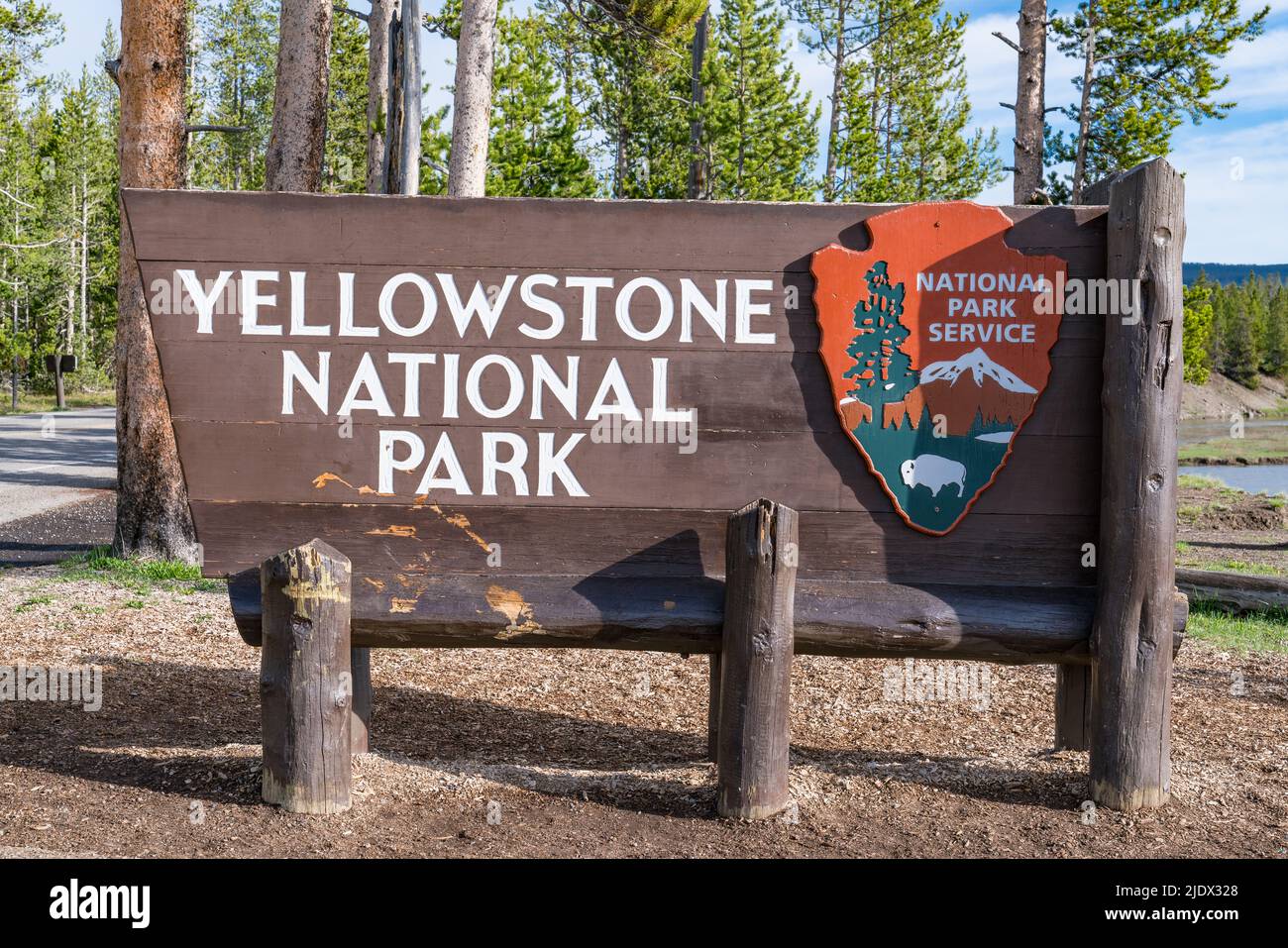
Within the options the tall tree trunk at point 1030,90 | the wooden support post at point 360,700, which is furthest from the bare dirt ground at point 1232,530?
the wooden support post at point 360,700

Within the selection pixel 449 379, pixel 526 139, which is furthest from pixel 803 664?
pixel 526 139

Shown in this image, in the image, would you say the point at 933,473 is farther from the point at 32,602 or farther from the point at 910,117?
the point at 910,117

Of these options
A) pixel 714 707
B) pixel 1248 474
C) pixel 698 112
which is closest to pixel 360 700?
pixel 714 707

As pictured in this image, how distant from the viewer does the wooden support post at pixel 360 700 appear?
463 centimetres

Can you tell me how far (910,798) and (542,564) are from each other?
5.45 ft

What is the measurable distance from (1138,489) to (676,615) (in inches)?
66.9

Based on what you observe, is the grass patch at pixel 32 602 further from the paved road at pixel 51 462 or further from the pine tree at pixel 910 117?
the pine tree at pixel 910 117

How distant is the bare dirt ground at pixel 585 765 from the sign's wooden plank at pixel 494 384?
1401mm

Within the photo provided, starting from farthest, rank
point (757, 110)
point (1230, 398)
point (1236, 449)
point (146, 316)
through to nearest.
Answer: point (1230, 398)
point (1236, 449)
point (757, 110)
point (146, 316)

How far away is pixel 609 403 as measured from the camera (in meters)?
4.10

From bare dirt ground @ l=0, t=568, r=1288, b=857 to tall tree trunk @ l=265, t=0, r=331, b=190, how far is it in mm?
4129

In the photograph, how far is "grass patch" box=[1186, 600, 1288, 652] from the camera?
7.39 metres

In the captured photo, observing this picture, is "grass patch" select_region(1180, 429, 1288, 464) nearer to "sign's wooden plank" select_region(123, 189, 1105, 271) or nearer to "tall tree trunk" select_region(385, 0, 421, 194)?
"tall tree trunk" select_region(385, 0, 421, 194)

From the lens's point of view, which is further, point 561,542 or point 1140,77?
point 1140,77
